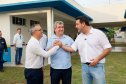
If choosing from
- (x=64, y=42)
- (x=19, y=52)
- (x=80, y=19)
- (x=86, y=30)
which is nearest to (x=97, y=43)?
(x=86, y=30)

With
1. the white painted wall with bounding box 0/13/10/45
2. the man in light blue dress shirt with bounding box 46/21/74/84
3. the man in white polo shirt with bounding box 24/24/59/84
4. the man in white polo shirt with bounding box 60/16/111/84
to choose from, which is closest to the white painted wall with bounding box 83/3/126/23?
the white painted wall with bounding box 0/13/10/45

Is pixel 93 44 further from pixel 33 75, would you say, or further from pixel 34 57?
pixel 33 75

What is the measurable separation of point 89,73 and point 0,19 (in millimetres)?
8697

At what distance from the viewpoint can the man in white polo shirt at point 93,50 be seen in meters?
2.43

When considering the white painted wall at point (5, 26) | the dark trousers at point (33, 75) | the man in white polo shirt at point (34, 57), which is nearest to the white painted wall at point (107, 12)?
the white painted wall at point (5, 26)

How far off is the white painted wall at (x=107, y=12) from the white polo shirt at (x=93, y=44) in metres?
14.2

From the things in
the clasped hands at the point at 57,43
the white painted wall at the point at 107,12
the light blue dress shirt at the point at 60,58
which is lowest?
the light blue dress shirt at the point at 60,58

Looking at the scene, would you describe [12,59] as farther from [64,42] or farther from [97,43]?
[97,43]

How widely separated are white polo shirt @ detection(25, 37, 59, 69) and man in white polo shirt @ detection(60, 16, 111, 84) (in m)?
0.55

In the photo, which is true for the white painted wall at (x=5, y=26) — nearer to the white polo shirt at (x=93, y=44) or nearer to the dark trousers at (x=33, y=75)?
the dark trousers at (x=33, y=75)

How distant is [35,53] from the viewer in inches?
101

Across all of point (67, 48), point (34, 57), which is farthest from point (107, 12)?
point (34, 57)

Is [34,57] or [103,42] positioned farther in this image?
[34,57]

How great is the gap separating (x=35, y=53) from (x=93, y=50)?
3.45 feet
